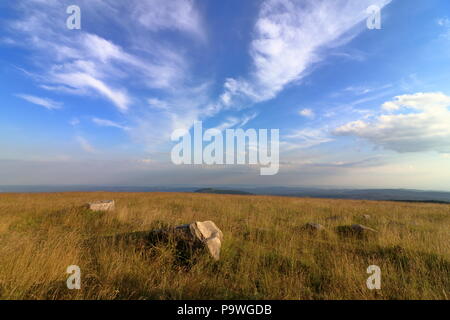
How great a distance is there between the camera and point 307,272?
178 inches

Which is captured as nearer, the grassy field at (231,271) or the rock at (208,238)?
the grassy field at (231,271)

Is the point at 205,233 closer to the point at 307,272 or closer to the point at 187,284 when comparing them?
the point at 187,284

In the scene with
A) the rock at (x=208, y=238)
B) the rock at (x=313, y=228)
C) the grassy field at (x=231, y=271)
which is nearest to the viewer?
the grassy field at (x=231, y=271)

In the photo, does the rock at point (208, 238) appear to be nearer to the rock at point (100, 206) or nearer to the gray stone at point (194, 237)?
the gray stone at point (194, 237)

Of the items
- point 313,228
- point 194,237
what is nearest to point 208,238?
point 194,237

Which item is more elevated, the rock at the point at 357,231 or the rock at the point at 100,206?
the rock at the point at 100,206

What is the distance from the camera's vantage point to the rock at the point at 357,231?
7.32 meters

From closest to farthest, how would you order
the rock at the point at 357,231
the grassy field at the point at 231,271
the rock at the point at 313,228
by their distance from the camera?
the grassy field at the point at 231,271
the rock at the point at 357,231
the rock at the point at 313,228

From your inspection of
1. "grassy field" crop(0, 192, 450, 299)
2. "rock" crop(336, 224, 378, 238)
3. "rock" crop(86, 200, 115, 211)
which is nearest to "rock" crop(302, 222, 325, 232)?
"rock" crop(336, 224, 378, 238)

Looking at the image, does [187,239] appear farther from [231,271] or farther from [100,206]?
[100,206]

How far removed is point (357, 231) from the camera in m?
7.57

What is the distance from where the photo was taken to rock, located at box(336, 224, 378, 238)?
732 cm

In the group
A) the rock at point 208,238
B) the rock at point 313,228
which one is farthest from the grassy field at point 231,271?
the rock at point 313,228
